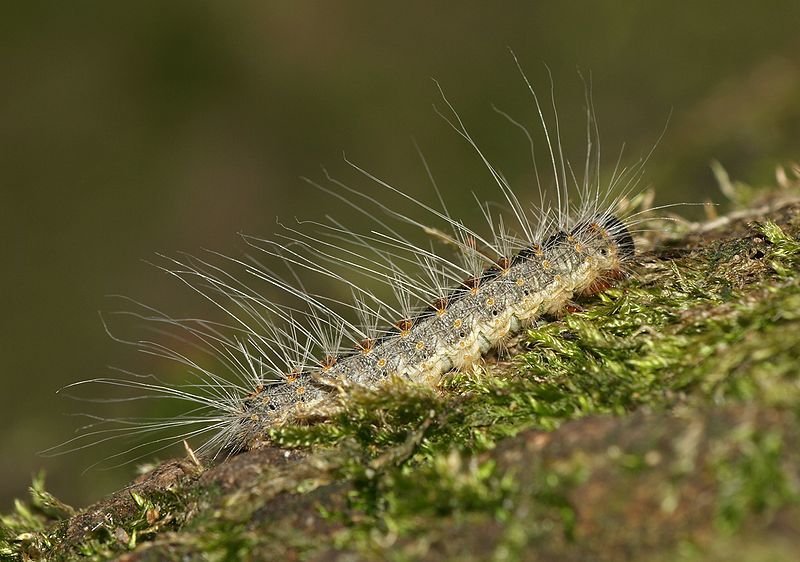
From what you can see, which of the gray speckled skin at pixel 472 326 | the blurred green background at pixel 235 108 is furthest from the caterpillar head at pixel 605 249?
the blurred green background at pixel 235 108

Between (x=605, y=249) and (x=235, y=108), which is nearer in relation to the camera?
(x=605, y=249)

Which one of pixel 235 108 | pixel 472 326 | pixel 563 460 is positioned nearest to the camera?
pixel 563 460

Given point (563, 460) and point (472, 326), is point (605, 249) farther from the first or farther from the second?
point (563, 460)

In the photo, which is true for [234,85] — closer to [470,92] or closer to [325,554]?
[470,92]

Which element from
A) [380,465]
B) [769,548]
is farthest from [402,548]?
[769,548]

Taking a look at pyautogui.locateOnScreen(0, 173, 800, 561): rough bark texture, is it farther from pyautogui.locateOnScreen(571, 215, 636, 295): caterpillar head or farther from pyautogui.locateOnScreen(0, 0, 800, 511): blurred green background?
pyautogui.locateOnScreen(0, 0, 800, 511): blurred green background

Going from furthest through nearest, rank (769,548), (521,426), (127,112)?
(127,112) < (521,426) < (769,548)

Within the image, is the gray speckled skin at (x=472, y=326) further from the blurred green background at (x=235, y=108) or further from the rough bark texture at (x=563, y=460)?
the blurred green background at (x=235, y=108)

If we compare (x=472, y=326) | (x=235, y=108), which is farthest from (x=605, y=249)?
(x=235, y=108)

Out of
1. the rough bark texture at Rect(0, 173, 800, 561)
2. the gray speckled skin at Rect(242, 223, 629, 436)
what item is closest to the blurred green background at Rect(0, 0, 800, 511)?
the gray speckled skin at Rect(242, 223, 629, 436)
